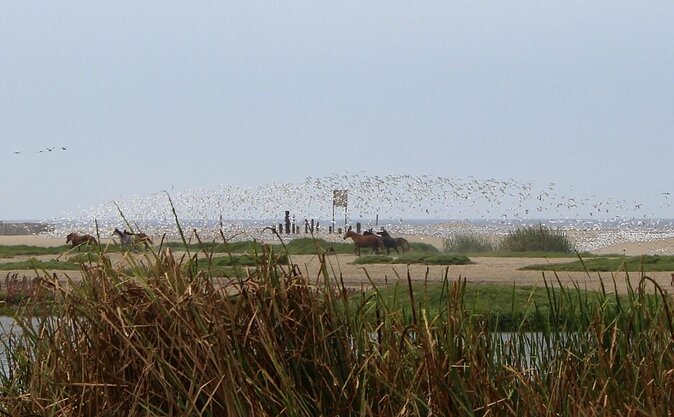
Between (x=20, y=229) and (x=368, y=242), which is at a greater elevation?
(x=20, y=229)

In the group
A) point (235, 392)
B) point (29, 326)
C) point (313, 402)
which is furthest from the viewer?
point (29, 326)

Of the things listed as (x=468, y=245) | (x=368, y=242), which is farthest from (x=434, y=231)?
(x=368, y=242)

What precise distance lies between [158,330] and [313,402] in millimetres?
837

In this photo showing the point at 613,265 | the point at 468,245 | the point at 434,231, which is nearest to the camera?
the point at 613,265

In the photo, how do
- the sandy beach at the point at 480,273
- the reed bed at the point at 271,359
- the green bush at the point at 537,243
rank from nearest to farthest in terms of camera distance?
the reed bed at the point at 271,359
the sandy beach at the point at 480,273
the green bush at the point at 537,243

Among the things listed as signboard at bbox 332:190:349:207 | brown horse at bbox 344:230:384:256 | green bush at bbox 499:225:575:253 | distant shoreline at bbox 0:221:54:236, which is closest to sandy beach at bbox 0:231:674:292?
brown horse at bbox 344:230:384:256

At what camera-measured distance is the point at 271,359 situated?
221 inches

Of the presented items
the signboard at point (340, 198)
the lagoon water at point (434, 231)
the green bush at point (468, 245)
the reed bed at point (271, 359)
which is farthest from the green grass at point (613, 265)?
the signboard at point (340, 198)

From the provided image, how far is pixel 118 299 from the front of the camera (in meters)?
5.79

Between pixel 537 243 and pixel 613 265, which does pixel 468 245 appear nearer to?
pixel 537 243

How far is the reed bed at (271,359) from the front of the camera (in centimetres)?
557

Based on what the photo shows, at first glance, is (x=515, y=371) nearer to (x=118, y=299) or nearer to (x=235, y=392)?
(x=235, y=392)

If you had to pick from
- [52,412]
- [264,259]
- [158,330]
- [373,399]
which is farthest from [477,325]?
[52,412]

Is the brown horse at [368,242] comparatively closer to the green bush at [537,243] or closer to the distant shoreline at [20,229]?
the green bush at [537,243]
